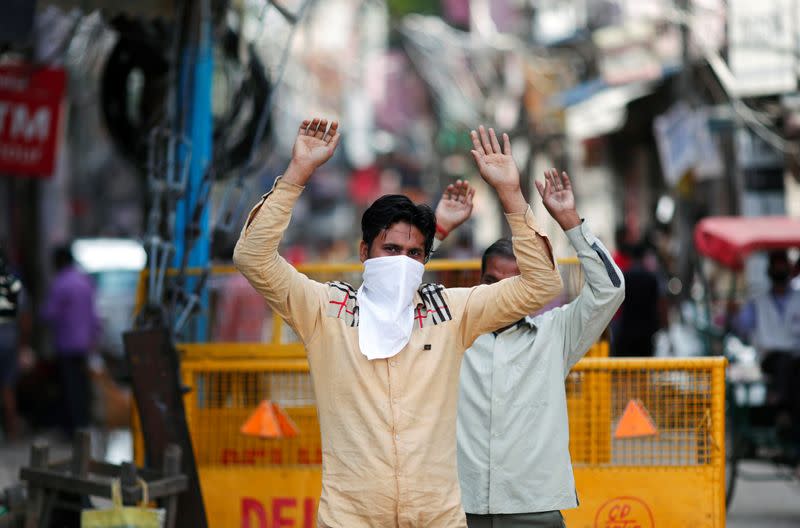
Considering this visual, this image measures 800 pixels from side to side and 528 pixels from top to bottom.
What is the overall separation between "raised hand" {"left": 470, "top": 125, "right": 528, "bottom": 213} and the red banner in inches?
345

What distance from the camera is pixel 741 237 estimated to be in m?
10.7

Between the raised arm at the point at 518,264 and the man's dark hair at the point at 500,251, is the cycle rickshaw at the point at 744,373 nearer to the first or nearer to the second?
the man's dark hair at the point at 500,251

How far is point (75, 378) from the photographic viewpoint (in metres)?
13.0

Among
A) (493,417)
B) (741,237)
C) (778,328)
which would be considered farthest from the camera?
(741,237)

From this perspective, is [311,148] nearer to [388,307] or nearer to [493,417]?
[388,307]

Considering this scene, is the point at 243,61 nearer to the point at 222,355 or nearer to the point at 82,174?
the point at 222,355

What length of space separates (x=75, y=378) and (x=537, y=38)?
16.5 m

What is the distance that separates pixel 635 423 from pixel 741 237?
203 inches

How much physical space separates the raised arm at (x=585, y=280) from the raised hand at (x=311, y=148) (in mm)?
711

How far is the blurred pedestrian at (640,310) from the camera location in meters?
12.1

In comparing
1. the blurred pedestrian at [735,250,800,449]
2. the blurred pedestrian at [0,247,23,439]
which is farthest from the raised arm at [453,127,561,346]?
the blurred pedestrian at [0,247,23,439]

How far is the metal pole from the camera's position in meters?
8.25

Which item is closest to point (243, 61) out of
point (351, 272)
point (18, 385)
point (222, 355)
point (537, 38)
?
point (351, 272)

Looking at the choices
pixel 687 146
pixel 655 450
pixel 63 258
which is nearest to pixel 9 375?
pixel 63 258
